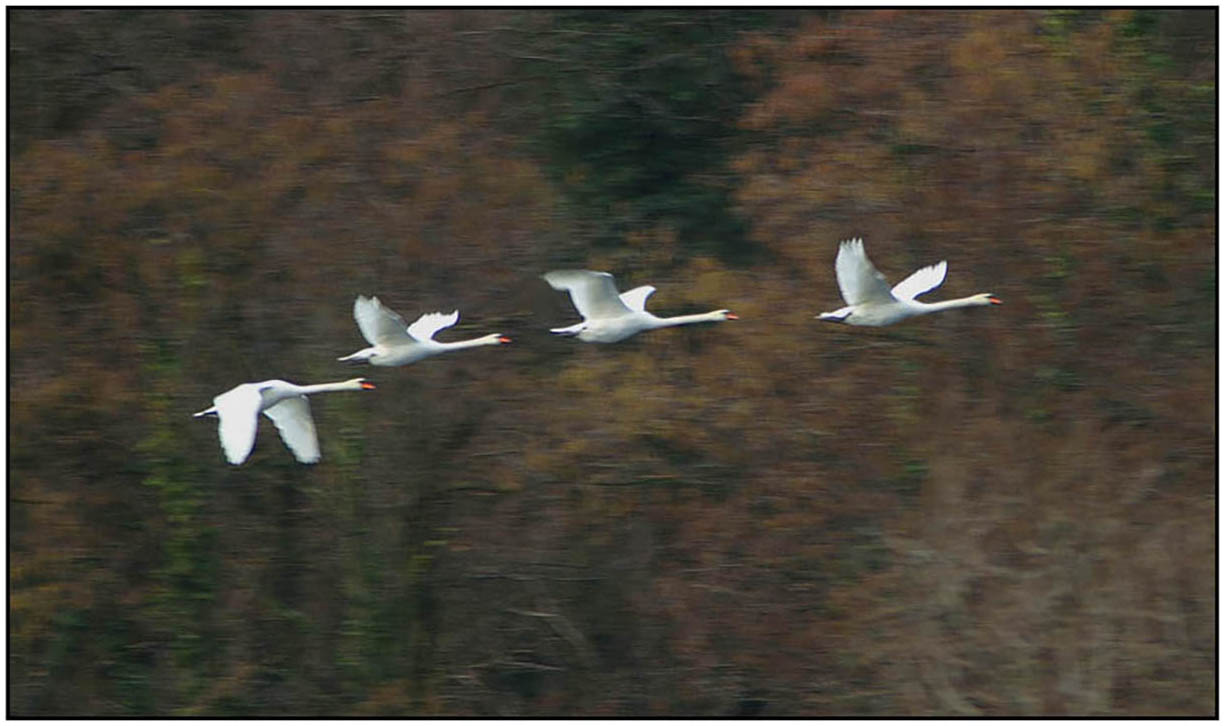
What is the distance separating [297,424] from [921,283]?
4.80 meters

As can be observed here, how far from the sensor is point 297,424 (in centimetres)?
1747

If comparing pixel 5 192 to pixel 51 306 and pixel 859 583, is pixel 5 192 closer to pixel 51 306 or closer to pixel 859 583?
pixel 51 306

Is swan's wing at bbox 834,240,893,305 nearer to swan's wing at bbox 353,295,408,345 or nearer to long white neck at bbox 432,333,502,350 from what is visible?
long white neck at bbox 432,333,502,350

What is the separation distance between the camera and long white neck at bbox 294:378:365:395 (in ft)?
55.2

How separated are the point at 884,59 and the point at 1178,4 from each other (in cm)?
247

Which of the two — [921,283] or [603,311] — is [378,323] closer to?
[603,311]

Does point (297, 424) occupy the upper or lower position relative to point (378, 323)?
lower

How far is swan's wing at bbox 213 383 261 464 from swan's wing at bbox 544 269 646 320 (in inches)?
91.6

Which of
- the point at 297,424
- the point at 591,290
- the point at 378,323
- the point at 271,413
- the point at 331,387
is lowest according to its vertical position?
the point at 297,424

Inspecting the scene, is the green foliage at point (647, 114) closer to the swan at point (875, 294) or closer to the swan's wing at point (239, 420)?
the swan at point (875, 294)

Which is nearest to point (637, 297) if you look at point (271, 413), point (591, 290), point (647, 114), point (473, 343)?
point (591, 290)

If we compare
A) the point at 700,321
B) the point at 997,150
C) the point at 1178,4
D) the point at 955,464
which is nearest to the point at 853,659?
the point at 955,464

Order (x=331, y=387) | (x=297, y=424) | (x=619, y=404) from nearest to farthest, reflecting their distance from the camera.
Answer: (x=331, y=387) < (x=297, y=424) < (x=619, y=404)

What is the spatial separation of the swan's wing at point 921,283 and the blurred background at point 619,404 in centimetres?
80
